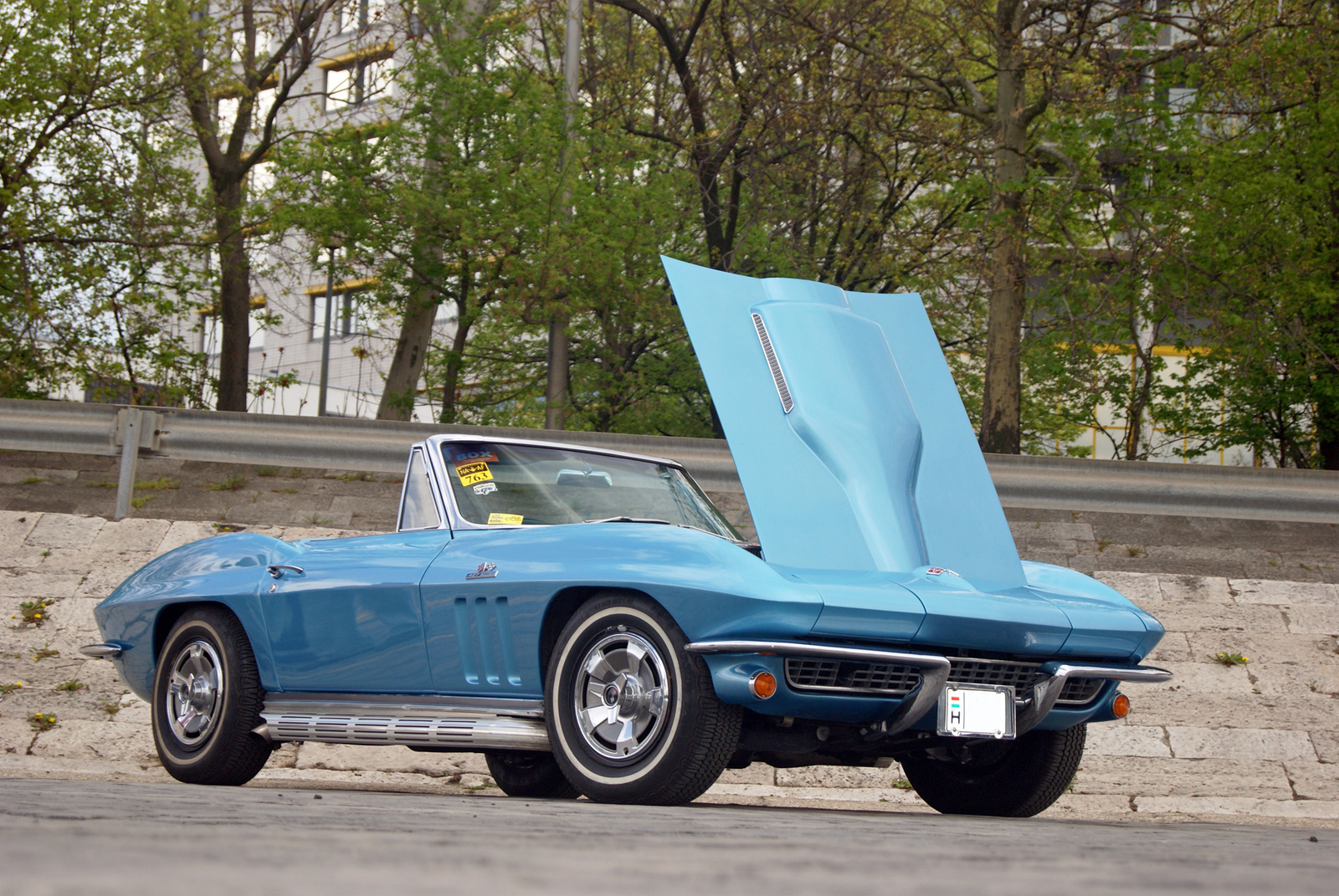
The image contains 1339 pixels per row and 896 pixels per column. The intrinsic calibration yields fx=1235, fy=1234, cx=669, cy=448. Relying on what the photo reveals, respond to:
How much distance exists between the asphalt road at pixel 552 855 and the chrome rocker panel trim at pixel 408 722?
3.59 feet

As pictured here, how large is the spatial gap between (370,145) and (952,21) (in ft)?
23.5

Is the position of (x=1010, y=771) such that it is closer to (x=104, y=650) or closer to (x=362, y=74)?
(x=104, y=650)

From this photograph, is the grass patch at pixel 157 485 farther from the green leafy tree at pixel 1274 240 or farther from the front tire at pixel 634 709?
the green leafy tree at pixel 1274 240

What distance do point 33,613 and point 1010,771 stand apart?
18.4 feet

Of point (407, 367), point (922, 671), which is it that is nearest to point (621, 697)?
point (922, 671)

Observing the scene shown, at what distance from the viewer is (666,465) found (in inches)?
220

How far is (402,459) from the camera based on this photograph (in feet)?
26.6

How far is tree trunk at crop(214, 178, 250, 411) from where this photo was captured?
597 inches

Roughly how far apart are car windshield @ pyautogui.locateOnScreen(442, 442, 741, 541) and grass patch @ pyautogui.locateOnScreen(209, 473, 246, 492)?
441 centimetres

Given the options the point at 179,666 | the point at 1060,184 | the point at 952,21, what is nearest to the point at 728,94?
the point at 952,21

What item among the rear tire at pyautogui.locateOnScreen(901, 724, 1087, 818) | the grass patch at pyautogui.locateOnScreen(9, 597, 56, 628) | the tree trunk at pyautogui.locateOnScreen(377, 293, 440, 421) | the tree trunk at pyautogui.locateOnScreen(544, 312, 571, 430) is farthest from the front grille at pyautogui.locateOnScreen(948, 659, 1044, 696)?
the tree trunk at pyautogui.locateOnScreen(377, 293, 440, 421)

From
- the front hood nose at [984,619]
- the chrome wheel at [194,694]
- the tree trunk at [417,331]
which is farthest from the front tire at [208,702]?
the tree trunk at [417,331]

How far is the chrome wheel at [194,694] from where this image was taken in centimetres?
521

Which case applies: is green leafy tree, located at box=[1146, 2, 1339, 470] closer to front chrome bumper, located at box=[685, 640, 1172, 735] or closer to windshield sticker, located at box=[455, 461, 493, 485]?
front chrome bumper, located at box=[685, 640, 1172, 735]
